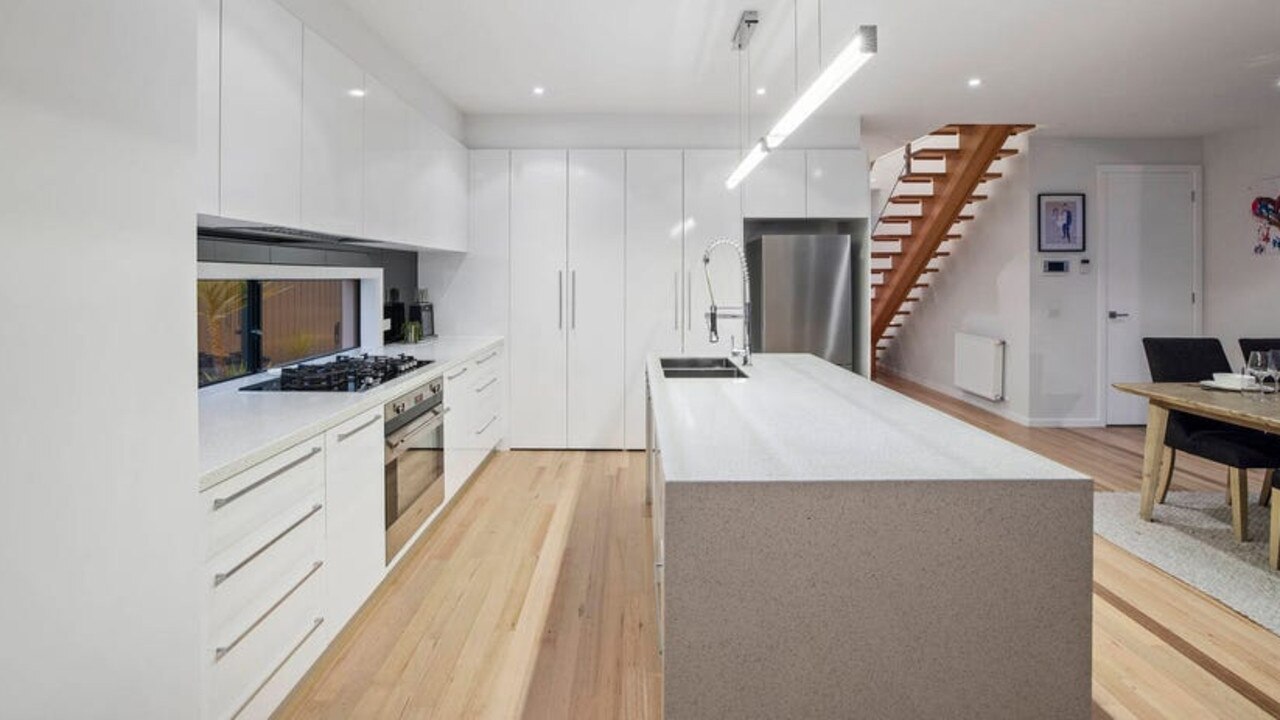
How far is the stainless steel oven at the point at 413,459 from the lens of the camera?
3.11m

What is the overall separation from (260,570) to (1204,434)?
424 centimetres

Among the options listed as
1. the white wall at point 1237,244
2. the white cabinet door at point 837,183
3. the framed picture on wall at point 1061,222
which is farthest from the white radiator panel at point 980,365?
the white cabinet door at point 837,183

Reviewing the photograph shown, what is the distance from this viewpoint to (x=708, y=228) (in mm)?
5613

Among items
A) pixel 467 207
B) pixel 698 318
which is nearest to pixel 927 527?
pixel 698 318

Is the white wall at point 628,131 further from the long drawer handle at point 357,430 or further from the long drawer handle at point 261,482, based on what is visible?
the long drawer handle at point 261,482

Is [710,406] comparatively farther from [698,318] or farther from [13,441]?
[698,318]

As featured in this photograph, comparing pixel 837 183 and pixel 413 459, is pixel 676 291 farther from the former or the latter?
pixel 413 459

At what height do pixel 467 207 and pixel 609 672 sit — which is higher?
pixel 467 207

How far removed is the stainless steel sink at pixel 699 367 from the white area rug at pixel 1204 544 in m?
1.98

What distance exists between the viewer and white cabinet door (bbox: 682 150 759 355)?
560 cm

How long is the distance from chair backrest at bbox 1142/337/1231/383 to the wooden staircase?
2479 millimetres

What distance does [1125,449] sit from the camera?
18.9 ft

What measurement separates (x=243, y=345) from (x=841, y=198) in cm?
406

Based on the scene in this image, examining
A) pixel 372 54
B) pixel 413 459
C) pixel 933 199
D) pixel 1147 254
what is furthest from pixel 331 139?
pixel 1147 254
